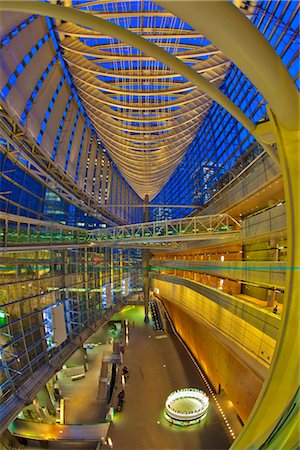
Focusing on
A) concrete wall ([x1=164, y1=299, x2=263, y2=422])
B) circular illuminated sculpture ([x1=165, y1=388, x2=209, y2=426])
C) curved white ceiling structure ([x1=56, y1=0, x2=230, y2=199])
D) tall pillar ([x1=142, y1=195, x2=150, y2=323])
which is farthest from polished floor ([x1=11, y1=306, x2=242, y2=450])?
curved white ceiling structure ([x1=56, y1=0, x2=230, y2=199])

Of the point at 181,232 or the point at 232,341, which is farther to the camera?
the point at 181,232

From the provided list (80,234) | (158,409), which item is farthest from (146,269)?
(158,409)

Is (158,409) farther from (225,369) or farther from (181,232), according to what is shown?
(181,232)

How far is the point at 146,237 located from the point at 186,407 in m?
10.3

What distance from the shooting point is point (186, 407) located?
611 inches

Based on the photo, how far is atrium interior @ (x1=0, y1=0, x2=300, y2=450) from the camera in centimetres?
488

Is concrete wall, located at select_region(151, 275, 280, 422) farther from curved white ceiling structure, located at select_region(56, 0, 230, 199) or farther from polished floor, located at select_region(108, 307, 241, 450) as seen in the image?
curved white ceiling structure, located at select_region(56, 0, 230, 199)

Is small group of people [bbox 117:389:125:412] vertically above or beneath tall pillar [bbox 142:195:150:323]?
beneath

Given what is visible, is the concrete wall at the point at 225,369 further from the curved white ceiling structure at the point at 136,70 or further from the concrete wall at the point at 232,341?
the curved white ceiling structure at the point at 136,70

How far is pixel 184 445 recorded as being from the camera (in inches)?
516

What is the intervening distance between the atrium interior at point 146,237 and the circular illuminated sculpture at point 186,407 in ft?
0.34

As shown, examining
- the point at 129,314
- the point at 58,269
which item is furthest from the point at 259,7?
the point at 129,314

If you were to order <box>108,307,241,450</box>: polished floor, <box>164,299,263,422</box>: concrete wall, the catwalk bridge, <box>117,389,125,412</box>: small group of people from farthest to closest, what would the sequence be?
<box>117,389,125,412</box>: small group of people → <box>164,299,263,422</box>: concrete wall → the catwalk bridge → <box>108,307,241,450</box>: polished floor

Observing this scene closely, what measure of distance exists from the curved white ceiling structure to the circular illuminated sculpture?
1726 centimetres
